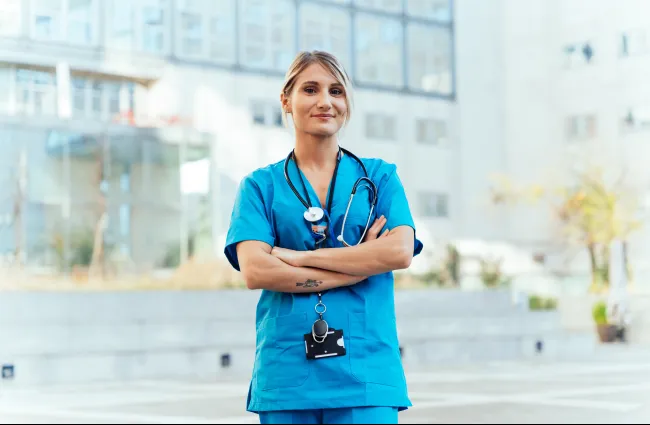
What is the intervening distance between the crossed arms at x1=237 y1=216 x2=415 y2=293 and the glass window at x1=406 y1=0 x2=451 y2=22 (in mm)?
15216

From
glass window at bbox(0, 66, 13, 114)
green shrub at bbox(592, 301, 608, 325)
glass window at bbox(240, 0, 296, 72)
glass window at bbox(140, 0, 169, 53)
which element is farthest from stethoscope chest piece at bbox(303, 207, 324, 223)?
glass window at bbox(240, 0, 296, 72)

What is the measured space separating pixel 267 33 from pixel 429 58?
3.12 m

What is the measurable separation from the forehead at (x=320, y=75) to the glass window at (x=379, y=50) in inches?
566

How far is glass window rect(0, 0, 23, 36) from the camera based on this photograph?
1227 centimetres

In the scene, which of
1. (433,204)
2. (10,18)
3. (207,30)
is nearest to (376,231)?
(10,18)

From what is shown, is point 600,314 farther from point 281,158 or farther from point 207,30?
point 207,30

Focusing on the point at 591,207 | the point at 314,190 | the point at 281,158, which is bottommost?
the point at 314,190

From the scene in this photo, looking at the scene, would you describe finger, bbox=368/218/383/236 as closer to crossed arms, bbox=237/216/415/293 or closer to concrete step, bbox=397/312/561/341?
crossed arms, bbox=237/216/415/293

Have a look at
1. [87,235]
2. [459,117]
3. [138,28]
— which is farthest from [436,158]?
[87,235]

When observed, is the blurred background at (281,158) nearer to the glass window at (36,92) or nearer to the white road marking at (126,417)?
the glass window at (36,92)

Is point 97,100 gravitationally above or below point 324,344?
above

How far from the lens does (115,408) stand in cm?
655

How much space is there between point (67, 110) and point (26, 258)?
1831 millimetres

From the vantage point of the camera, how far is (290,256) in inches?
58.2
